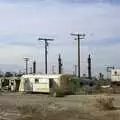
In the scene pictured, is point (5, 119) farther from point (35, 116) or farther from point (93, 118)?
point (93, 118)

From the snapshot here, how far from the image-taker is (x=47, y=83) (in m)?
58.2

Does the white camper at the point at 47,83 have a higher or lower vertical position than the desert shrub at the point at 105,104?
higher

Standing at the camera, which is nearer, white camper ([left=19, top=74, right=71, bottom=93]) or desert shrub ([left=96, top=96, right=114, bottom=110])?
desert shrub ([left=96, top=96, right=114, bottom=110])

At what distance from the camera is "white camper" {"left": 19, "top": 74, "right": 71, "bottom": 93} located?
57156mm

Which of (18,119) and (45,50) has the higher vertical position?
(45,50)

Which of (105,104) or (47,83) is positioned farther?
(47,83)

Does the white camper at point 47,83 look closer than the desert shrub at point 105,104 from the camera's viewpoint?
No

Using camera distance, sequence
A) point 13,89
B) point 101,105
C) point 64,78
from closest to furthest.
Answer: point 101,105
point 64,78
point 13,89

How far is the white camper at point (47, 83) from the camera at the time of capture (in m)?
57.2

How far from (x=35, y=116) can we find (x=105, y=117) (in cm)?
411

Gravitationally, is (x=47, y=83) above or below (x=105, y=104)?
above

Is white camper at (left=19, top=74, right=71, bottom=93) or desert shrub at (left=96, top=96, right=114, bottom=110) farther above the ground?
white camper at (left=19, top=74, right=71, bottom=93)

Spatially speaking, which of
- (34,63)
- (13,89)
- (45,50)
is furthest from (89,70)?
(13,89)

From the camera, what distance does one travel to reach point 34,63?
12212 cm
